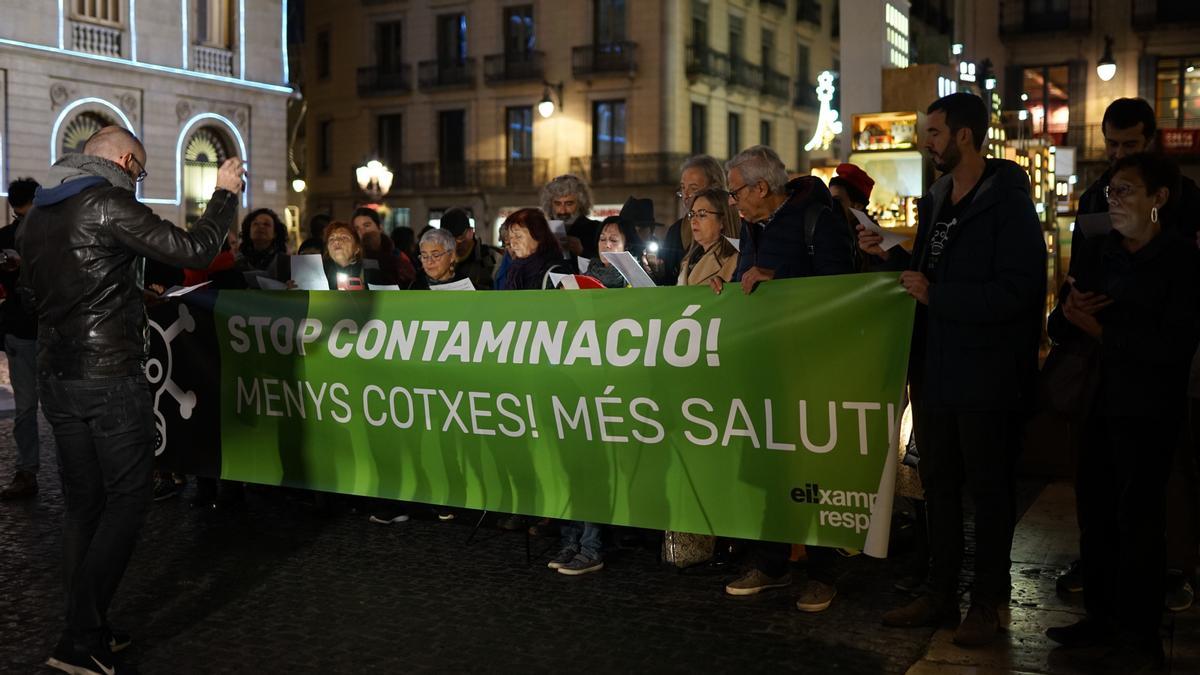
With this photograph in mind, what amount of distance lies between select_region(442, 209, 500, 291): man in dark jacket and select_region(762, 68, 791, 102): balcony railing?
38.7 metres

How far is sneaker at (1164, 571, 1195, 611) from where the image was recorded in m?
5.35

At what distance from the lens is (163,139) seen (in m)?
29.7

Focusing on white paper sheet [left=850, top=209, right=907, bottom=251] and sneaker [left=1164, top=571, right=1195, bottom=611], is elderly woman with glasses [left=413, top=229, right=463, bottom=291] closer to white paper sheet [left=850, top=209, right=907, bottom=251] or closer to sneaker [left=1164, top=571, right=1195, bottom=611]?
white paper sheet [left=850, top=209, right=907, bottom=251]

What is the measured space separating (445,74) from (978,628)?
42138mm

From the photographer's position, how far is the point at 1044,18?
3925cm

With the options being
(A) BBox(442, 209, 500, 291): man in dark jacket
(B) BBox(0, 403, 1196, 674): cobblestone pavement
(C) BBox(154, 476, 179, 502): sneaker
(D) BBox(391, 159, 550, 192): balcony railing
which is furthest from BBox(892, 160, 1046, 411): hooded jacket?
(D) BBox(391, 159, 550, 192): balcony railing

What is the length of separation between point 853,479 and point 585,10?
39751mm

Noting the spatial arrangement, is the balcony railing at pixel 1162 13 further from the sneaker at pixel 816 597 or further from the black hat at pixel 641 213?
the sneaker at pixel 816 597

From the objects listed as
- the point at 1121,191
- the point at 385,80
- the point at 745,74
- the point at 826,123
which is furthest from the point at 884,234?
the point at 385,80

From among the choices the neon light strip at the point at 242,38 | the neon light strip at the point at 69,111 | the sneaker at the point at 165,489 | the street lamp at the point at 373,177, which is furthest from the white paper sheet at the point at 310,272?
the neon light strip at the point at 242,38

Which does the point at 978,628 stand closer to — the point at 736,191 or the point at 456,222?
the point at 736,191

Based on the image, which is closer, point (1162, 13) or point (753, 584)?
point (753, 584)

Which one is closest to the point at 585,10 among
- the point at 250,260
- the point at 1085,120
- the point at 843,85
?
the point at 1085,120

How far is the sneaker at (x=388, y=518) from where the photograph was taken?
7.24 metres
